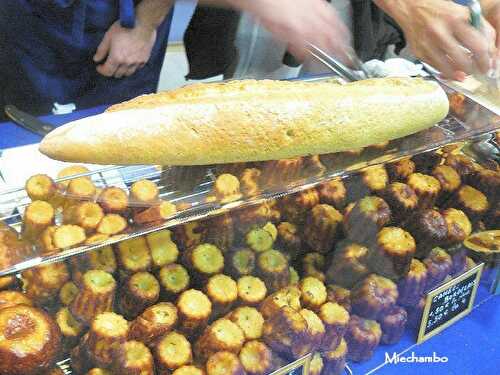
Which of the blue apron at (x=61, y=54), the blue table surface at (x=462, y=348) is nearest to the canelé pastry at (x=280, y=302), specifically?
the blue table surface at (x=462, y=348)

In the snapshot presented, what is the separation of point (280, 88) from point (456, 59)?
1.90ft

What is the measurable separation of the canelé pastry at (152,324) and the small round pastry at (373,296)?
1.06 feet

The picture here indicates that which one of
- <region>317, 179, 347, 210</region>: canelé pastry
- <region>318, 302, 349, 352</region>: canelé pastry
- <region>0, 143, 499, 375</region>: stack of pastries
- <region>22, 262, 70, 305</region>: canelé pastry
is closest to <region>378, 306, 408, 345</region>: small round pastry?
<region>0, 143, 499, 375</region>: stack of pastries

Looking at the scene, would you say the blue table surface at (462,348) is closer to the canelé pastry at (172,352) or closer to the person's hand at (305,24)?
the canelé pastry at (172,352)

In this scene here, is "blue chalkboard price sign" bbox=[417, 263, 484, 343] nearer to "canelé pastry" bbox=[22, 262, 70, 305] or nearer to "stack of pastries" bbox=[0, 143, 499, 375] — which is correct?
"stack of pastries" bbox=[0, 143, 499, 375]

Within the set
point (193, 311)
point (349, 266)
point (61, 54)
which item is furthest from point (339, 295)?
point (61, 54)

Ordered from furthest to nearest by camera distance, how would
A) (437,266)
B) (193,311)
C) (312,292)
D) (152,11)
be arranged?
(152,11)
(437,266)
(312,292)
(193,311)

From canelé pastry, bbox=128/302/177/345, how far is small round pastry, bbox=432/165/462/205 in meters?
0.59

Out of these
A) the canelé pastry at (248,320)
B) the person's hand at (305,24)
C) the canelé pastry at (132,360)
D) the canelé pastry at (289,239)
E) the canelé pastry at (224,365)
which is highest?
the person's hand at (305,24)

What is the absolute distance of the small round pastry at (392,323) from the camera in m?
0.94

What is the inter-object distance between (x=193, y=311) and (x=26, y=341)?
0.72 ft

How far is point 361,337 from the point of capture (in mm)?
903

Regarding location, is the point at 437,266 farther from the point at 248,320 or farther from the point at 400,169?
the point at 248,320

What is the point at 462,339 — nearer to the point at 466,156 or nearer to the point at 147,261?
the point at 466,156
